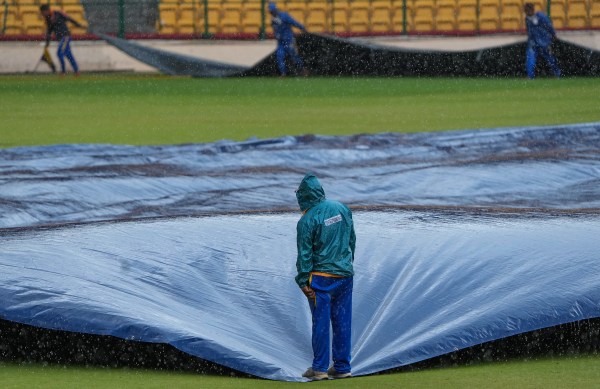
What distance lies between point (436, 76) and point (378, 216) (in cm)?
1660

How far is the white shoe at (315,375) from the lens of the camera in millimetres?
5164

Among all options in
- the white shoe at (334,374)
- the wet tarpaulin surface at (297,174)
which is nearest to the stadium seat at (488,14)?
the wet tarpaulin surface at (297,174)

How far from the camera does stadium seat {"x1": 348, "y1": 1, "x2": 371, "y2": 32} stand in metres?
27.5

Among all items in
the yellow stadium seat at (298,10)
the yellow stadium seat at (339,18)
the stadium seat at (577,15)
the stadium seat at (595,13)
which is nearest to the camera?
the stadium seat at (595,13)

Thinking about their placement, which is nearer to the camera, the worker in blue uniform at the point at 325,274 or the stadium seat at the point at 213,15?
the worker in blue uniform at the point at 325,274

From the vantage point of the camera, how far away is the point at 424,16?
89.6 ft

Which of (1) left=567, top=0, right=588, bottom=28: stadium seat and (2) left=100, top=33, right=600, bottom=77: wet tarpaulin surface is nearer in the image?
(2) left=100, top=33, right=600, bottom=77: wet tarpaulin surface

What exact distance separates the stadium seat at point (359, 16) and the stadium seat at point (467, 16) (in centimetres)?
220

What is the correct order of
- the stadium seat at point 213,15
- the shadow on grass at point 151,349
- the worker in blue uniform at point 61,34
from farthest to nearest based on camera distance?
1. the stadium seat at point 213,15
2. the worker in blue uniform at point 61,34
3. the shadow on grass at point 151,349

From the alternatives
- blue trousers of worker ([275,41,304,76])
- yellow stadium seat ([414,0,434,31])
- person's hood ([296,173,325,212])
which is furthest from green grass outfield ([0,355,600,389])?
yellow stadium seat ([414,0,434,31])

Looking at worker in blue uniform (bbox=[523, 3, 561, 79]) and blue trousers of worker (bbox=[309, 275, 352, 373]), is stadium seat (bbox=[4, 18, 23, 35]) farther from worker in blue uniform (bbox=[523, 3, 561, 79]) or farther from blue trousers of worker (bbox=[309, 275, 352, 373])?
blue trousers of worker (bbox=[309, 275, 352, 373])

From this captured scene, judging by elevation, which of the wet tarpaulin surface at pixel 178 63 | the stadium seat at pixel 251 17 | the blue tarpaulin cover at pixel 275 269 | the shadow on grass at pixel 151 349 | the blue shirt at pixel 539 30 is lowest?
the wet tarpaulin surface at pixel 178 63

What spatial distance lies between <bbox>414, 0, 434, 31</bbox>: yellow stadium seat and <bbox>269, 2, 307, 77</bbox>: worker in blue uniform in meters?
4.04

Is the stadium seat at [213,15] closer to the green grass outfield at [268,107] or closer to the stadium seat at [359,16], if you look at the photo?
the stadium seat at [359,16]
